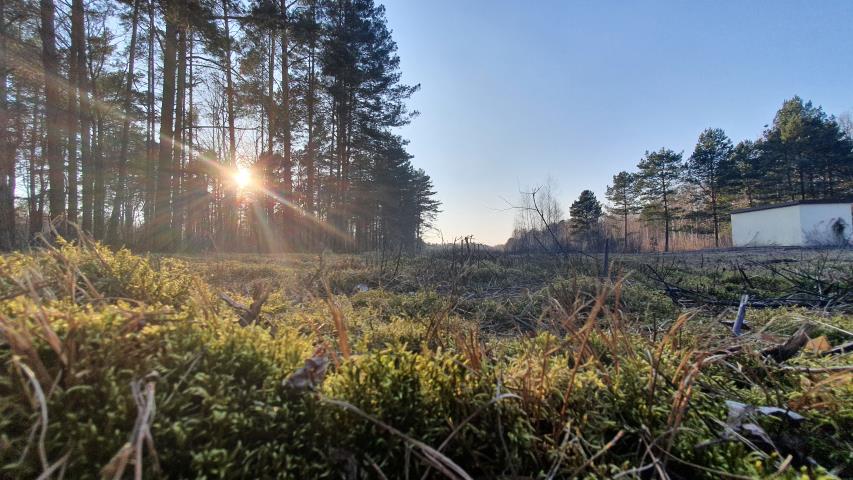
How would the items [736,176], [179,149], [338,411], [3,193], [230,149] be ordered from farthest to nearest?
[736,176], [230,149], [179,149], [3,193], [338,411]

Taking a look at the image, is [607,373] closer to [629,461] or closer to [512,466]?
[629,461]

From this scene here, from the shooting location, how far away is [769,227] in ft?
87.2

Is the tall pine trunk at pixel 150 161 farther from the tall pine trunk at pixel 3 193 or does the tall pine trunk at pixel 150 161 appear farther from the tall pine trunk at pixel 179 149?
the tall pine trunk at pixel 3 193

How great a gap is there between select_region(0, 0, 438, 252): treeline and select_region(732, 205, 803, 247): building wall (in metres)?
24.9

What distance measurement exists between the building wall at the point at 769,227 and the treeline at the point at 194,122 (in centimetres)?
2486

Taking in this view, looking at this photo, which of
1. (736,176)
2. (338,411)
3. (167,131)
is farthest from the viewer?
(736,176)

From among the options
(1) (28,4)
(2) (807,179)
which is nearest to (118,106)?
(1) (28,4)

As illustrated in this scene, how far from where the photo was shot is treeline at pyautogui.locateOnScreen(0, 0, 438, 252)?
10289mm

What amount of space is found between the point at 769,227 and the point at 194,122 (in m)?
38.2

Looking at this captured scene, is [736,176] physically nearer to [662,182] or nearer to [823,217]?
[662,182]

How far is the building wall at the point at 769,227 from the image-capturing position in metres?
24.5

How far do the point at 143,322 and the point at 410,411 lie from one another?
0.69 meters

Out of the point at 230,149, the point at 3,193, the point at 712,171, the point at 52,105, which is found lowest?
the point at 3,193

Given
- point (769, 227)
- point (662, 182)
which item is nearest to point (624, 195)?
point (662, 182)
